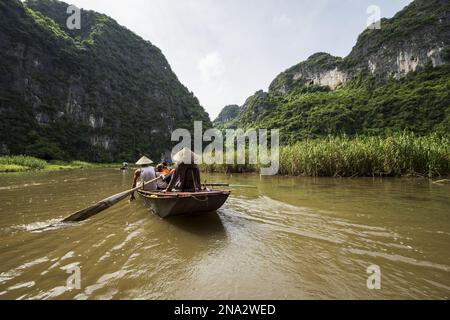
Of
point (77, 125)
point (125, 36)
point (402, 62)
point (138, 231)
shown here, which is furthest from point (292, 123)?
point (125, 36)

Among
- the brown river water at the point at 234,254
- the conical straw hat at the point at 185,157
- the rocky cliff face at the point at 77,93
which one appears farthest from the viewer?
the rocky cliff face at the point at 77,93

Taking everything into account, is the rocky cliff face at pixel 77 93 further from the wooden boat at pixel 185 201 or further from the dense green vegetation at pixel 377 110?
the wooden boat at pixel 185 201

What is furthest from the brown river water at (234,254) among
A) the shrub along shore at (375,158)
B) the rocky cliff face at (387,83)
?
the rocky cliff face at (387,83)

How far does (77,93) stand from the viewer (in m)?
75.4

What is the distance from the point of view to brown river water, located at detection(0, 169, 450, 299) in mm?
3232

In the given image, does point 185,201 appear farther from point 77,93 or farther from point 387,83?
point 387,83

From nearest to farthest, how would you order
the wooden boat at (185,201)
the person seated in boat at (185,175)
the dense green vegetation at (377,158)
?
the wooden boat at (185,201), the person seated in boat at (185,175), the dense green vegetation at (377,158)

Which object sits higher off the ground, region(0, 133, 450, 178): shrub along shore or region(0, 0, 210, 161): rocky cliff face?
region(0, 0, 210, 161): rocky cliff face

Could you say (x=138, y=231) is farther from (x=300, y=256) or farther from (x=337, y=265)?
(x=337, y=265)

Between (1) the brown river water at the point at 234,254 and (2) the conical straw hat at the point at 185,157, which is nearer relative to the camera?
(1) the brown river water at the point at 234,254

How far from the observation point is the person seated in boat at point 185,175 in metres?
6.97

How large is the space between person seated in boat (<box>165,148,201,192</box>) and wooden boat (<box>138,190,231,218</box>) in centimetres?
65

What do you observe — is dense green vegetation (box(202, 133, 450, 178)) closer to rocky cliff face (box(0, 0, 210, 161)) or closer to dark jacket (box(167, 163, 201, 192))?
dark jacket (box(167, 163, 201, 192))

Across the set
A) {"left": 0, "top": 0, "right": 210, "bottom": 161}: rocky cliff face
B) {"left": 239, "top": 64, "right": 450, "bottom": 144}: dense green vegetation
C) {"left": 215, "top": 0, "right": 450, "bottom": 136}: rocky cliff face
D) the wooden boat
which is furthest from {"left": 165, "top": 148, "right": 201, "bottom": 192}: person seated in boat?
{"left": 0, "top": 0, "right": 210, "bottom": 161}: rocky cliff face
